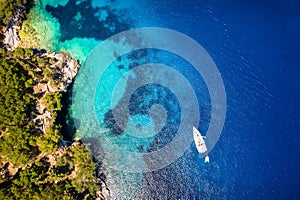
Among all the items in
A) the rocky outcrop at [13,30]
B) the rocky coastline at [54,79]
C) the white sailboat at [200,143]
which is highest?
the rocky outcrop at [13,30]

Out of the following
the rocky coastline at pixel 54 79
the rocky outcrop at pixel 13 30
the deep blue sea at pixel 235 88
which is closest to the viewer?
the rocky coastline at pixel 54 79

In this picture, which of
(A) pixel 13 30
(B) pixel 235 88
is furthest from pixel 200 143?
(A) pixel 13 30

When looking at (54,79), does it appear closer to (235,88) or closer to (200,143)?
(200,143)

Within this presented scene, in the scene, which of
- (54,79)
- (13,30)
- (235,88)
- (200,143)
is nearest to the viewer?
(54,79)

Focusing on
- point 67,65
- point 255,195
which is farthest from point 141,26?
point 255,195

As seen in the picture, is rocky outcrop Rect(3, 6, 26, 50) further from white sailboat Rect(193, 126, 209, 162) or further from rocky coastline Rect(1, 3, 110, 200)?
white sailboat Rect(193, 126, 209, 162)

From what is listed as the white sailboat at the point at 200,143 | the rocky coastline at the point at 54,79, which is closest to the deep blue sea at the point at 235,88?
the white sailboat at the point at 200,143

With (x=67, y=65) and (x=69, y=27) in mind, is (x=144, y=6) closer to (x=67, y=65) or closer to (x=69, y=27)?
(x=69, y=27)

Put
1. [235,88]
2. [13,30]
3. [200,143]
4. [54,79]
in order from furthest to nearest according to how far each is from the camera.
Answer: [235,88] < [13,30] < [200,143] < [54,79]

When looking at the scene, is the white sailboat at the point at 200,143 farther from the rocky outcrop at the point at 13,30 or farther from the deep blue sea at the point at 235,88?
the rocky outcrop at the point at 13,30
